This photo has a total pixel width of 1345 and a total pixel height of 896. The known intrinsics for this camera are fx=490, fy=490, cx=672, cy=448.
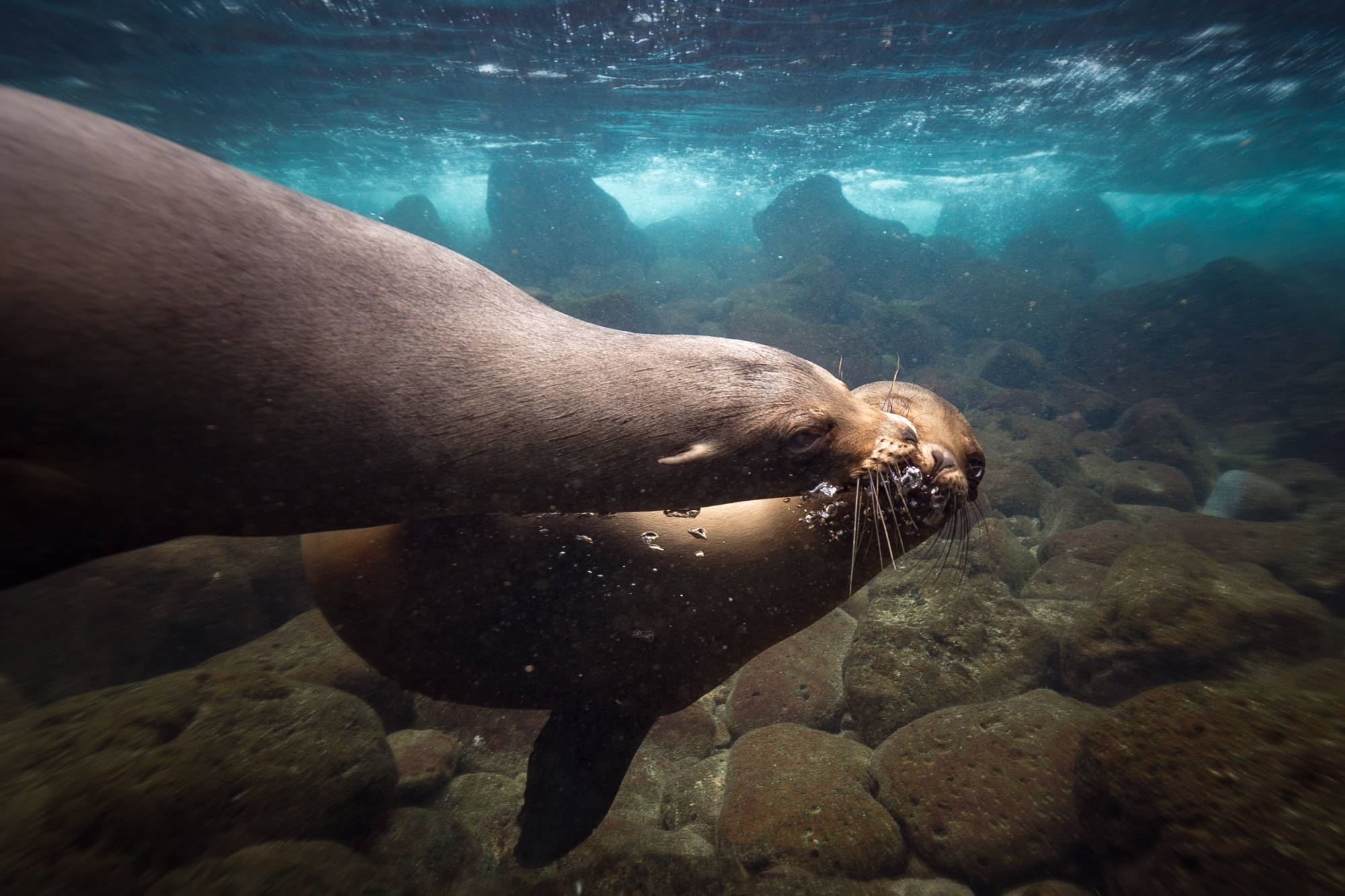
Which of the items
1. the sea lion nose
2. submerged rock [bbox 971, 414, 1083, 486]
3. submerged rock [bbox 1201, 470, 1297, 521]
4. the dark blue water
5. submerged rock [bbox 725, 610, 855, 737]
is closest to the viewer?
the sea lion nose

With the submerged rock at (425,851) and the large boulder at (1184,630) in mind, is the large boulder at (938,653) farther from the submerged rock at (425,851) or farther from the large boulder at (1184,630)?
the submerged rock at (425,851)

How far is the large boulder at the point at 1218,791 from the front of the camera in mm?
1932

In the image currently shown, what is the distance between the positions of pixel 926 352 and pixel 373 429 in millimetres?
19039

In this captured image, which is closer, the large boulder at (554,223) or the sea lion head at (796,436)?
the sea lion head at (796,436)

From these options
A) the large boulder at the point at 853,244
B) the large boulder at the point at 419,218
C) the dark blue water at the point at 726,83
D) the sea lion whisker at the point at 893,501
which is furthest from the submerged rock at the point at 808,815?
the large boulder at the point at 419,218

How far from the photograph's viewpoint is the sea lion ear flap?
6.26 ft

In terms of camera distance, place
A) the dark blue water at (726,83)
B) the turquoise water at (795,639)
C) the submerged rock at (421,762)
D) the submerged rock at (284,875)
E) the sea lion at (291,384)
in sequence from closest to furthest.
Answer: the sea lion at (291,384)
the submerged rock at (284,875)
the turquoise water at (795,639)
the submerged rock at (421,762)
the dark blue water at (726,83)

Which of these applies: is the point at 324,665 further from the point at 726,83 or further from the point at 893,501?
the point at 726,83

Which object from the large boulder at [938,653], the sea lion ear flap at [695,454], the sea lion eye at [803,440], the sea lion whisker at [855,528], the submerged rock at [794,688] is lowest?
the submerged rock at [794,688]

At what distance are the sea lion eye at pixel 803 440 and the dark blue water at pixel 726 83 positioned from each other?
15.1 metres

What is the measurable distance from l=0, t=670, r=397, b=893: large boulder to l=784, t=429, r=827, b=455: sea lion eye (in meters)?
2.76

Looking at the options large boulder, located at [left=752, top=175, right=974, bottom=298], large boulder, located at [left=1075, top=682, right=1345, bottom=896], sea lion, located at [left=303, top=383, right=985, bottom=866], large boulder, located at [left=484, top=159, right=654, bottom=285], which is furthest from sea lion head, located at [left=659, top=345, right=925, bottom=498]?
large boulder, located at [left=484, top=159, right=654, bottom=285]

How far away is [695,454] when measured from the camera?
1.91m

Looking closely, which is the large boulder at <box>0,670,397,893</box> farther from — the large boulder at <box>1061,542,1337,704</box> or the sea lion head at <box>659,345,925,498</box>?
the large boulder at <box>1061,542,1337,704</box>
